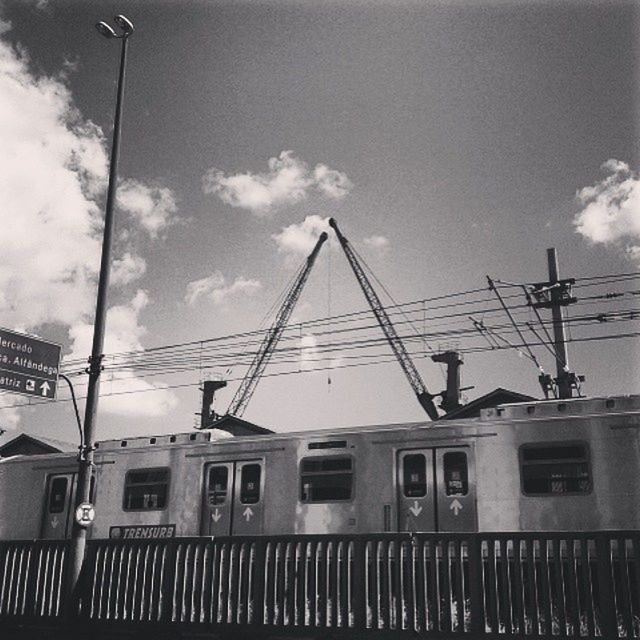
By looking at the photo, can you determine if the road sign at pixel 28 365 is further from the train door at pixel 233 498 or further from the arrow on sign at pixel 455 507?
the arrow on sign at pixel 455 507

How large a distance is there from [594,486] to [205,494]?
945 centimetres

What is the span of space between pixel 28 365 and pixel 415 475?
8.43 metres

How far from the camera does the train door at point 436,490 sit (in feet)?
47.6

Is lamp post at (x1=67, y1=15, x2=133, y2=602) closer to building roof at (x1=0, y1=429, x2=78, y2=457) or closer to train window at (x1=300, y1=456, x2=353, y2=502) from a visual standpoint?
train window at (x1=300, y1=456, x2=353, y2=502)

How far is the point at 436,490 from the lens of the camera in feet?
48.6

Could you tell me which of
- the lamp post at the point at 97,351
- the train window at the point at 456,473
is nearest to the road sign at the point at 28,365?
the lamp post at the point at 97,351

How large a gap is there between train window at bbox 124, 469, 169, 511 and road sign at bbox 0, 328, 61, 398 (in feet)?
16.5

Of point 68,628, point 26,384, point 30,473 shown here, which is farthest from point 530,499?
point 30,473

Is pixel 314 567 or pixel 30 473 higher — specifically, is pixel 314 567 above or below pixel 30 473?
below

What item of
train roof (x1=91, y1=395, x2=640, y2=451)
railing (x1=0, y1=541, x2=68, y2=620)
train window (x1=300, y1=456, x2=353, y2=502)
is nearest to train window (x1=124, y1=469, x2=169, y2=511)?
train roof (x1=91, y1=395, x2=640, y2=451)

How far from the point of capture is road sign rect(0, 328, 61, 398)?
44.1 feet

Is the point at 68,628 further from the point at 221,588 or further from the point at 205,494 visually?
the point at 205,494

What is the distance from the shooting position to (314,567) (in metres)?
9.10

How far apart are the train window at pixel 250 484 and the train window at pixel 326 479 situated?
1.27 meters
